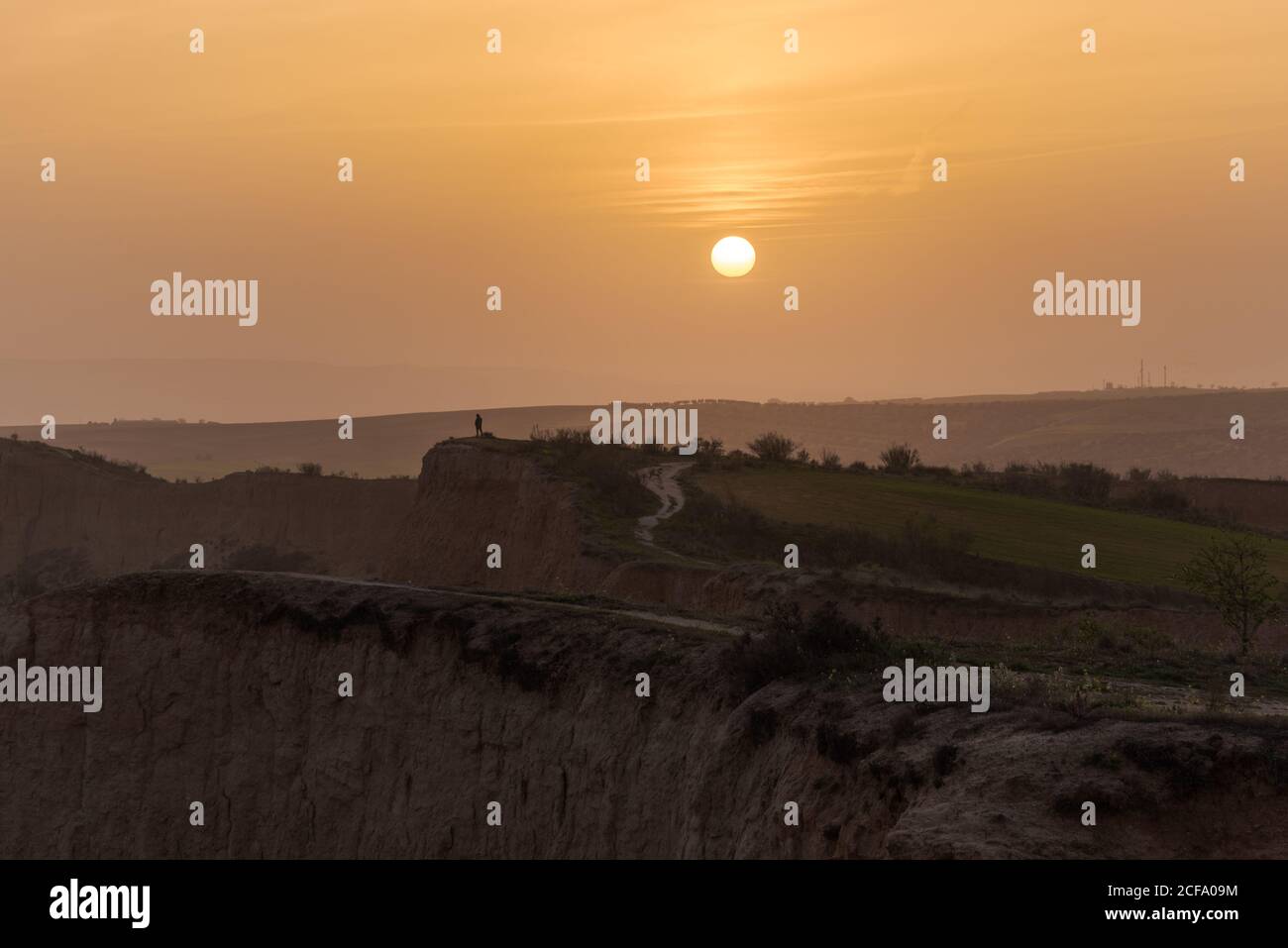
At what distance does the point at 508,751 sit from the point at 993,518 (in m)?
34.0

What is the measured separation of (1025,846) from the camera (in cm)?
1348

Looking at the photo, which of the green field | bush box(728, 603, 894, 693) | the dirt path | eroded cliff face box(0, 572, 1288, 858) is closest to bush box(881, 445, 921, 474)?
the green field

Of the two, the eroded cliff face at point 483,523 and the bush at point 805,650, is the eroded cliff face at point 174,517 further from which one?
the bush at point 805,650

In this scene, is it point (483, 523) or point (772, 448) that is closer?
point (483, 523)

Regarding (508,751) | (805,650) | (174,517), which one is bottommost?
(508,751)

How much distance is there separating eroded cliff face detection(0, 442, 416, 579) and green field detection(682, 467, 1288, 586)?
2408 cm

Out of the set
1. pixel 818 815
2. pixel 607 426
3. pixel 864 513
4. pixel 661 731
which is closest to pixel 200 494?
pixel 607 426

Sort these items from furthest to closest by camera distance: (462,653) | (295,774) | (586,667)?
(295,774) < (462,653) < (586,667)

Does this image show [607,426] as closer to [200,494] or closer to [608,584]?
[200,494]

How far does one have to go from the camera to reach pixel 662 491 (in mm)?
56438

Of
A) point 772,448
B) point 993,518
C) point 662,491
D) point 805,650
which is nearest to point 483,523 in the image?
point 662,491

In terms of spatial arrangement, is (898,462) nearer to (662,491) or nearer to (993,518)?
(993,518)

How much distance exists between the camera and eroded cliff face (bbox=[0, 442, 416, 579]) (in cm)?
7812
